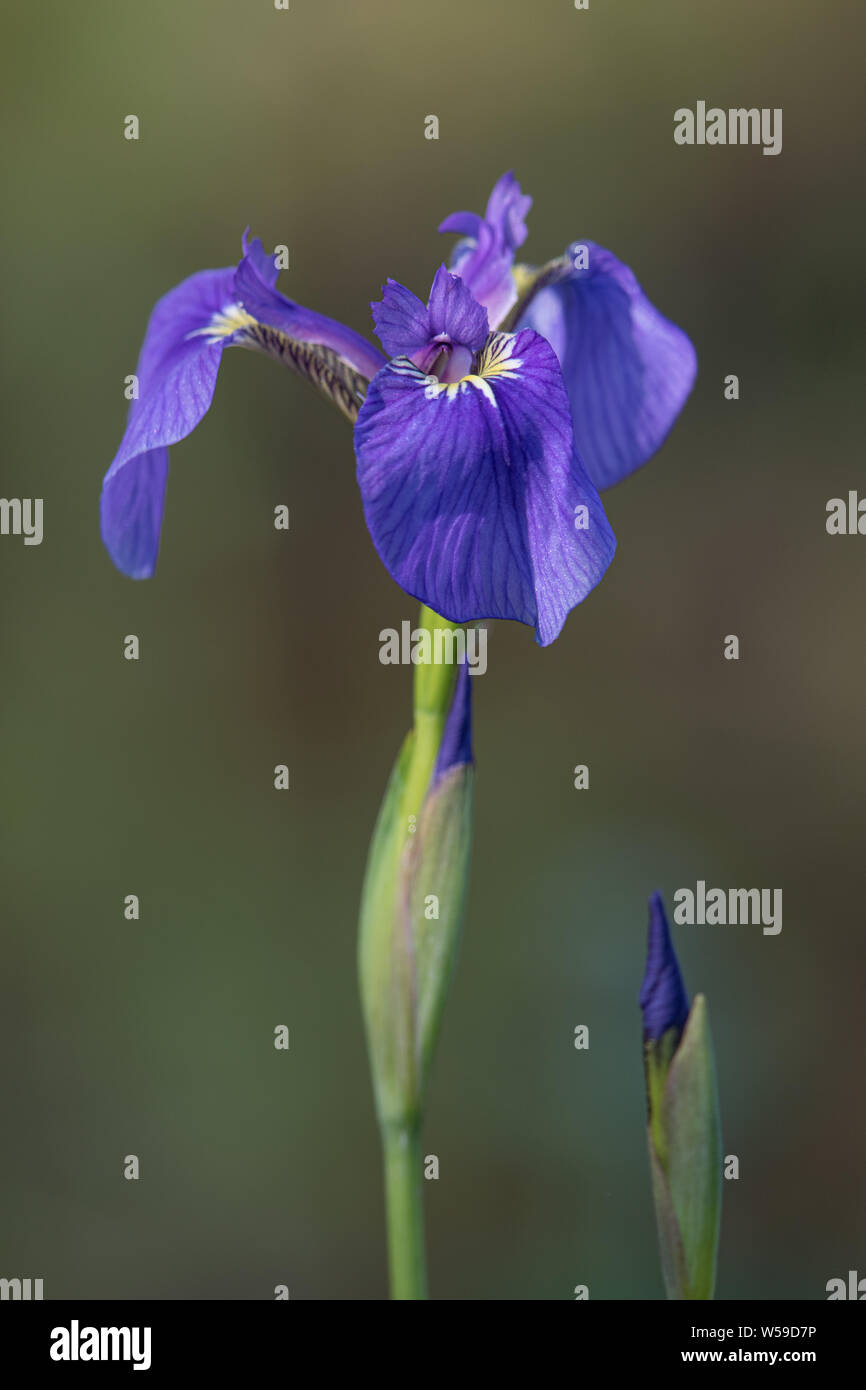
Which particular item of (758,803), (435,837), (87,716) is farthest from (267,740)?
(435,837)

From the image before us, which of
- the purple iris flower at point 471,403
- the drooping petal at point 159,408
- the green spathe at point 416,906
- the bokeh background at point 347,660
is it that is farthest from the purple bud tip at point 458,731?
the bokeh background at point 347,660

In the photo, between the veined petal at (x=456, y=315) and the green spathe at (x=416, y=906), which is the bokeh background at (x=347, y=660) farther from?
the veined petal at (x=456, y=315)

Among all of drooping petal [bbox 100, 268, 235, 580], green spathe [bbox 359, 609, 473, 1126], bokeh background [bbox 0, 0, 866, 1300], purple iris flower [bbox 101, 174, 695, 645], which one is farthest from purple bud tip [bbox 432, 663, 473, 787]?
bokeh background [bbox 0, 0, 866, 1300]

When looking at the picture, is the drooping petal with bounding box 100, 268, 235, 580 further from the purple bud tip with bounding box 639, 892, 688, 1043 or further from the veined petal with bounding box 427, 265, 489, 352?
the purple bud tip with bounding box 639, 892, 688, 1043

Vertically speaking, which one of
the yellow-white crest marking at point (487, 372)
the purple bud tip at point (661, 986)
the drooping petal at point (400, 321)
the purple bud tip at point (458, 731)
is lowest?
the purple bud tip at point (661, 986)

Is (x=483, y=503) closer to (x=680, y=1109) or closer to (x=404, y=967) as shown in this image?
(x=404, y=967)
